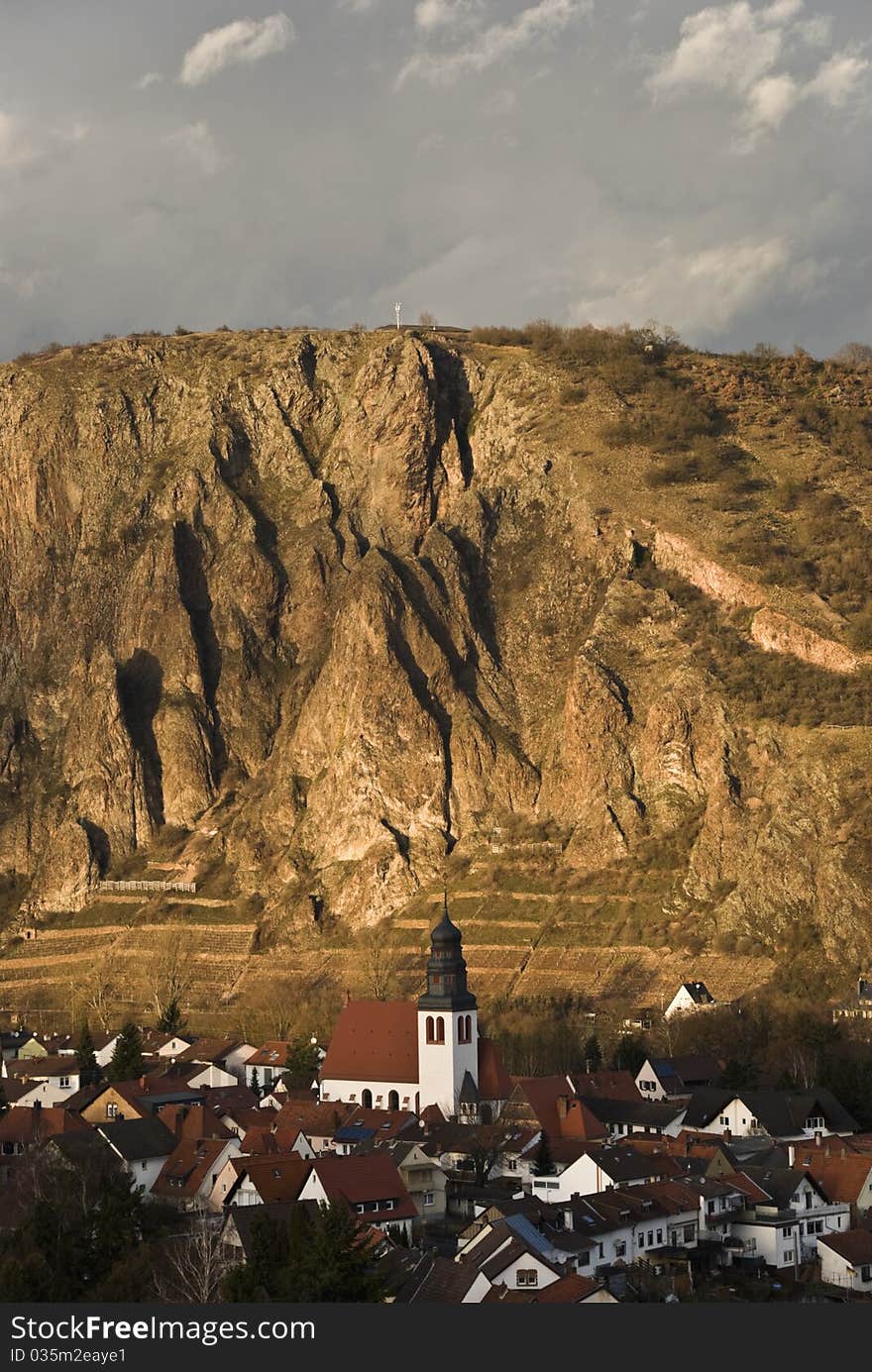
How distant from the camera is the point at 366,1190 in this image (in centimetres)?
6512

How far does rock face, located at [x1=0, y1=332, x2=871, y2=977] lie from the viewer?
12325cm

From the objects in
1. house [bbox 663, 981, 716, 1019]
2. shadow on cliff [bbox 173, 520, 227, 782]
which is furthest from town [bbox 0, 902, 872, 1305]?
shadow on cliff [bbox 173, 520, 227, 782]

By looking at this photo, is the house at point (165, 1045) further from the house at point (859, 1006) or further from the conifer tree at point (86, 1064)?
the house at point (859, 1006)

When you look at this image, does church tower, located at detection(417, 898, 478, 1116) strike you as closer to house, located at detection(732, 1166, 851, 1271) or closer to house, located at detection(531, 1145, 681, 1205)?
house, located at detection(531, 1145, 681, 1205)

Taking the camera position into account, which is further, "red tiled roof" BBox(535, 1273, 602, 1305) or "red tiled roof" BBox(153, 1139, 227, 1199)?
"red tiled roof" BBox(153, 1139, 227, 1199)

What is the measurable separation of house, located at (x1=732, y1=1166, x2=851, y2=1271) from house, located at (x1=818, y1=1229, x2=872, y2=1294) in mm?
1388

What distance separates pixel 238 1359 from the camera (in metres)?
36.8

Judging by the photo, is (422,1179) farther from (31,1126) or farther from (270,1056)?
(270,1056)

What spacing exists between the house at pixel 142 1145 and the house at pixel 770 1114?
20723mm

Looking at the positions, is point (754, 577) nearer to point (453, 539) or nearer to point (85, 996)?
point (453, 539)

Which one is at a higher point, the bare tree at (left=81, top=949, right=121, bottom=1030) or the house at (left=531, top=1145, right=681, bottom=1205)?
the bare tree at (left=81, top=949, right=121, bottom=1030)

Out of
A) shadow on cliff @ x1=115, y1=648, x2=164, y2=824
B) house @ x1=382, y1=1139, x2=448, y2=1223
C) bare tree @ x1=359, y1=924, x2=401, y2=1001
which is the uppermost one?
shadow on cliff @ x1=115, y1=648, x2=164, y2=824

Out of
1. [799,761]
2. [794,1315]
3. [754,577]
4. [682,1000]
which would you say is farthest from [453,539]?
[794,1315]

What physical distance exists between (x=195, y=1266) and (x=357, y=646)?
86.9m
